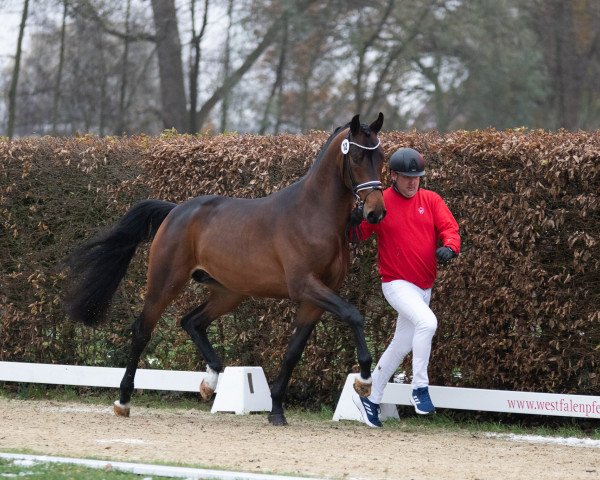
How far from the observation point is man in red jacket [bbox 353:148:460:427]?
723cm

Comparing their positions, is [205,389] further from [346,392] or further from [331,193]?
[331,193]

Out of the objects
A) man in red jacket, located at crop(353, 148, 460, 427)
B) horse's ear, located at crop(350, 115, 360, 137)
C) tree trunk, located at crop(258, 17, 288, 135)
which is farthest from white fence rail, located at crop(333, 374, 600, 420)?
tree trunk, located at crop(258, 17, 288, 135)

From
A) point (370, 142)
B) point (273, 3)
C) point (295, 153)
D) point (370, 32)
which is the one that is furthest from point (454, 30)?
point (370, 142)

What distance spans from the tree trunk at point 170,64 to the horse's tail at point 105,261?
11782 mm

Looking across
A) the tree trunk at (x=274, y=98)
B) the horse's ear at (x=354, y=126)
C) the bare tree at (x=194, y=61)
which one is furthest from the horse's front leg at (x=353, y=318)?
the tree trunk at (x=274, y=98)

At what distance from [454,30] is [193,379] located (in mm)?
14486

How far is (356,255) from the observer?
8383mm

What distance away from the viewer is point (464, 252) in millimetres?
7988

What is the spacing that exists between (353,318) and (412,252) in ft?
2.44

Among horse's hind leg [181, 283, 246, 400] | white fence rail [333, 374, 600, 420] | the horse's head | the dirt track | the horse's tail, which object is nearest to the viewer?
the dirt track

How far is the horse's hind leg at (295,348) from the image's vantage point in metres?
7.45

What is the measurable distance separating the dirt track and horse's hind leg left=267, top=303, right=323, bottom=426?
0.46ft

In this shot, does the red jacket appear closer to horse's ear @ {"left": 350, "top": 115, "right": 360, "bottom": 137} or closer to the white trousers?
the white trousers

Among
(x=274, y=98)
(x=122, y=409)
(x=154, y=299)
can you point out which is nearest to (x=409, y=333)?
(x=154, y=299)
